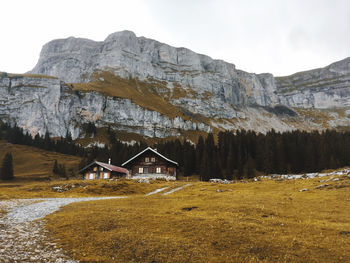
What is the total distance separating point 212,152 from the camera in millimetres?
96188

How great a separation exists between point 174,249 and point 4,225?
40.8 ft

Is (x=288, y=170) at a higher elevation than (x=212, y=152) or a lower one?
lower

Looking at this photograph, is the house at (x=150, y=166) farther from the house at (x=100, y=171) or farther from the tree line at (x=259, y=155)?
the tree line at (x=259, y=155)

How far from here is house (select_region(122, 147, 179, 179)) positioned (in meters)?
76.4

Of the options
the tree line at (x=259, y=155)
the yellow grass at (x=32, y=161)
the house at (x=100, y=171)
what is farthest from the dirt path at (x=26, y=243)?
the yellow grass at (x=32, y=161)

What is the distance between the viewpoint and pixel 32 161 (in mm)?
124750

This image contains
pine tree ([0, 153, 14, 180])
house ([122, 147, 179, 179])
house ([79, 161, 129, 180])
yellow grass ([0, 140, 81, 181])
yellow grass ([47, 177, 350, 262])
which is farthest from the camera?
yellow grass ([0, 140, 81, 181])

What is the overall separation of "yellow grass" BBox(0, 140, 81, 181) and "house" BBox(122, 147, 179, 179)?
46523 mm

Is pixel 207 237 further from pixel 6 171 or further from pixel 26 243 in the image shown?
pixel 6 171

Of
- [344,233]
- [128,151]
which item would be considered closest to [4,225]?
[344,233]

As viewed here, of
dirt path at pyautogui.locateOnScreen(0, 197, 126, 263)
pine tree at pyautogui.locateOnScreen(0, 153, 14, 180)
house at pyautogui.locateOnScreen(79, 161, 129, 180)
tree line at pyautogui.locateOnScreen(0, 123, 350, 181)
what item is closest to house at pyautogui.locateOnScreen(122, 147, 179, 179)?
house at pyautogui.locateOnScreen(79, 161, 129, 180)

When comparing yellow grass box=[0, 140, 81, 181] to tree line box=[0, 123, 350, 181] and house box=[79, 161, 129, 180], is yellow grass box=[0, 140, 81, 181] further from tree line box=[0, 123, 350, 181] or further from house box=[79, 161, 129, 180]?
house box=[79, 161, 129, 180]

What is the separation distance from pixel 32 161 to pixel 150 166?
82.3 meters

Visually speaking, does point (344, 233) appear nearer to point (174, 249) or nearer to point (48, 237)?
point (174, 249)
